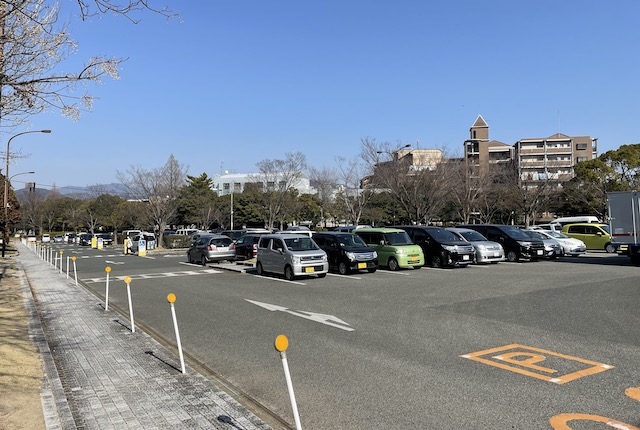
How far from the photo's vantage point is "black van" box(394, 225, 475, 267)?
18625mm

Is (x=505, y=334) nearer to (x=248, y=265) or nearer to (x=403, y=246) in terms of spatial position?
(x=403, y=246)

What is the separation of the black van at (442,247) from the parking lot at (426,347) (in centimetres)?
410

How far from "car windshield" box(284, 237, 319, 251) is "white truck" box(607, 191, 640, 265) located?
1239cm

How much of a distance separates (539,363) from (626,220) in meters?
15.7

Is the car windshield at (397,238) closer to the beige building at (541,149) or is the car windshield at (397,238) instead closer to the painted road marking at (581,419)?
the painted road marking at (581,419)

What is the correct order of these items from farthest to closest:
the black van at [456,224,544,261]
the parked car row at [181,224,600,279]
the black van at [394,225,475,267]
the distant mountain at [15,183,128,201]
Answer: the distant mountain at [15,183,128,201] < the black van at [456,224,544,261] < the black van at [394,225,475,267] < the parked car row at [181,224,600,279]

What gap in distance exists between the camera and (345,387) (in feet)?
17.8

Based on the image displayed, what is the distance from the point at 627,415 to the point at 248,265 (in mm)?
17944

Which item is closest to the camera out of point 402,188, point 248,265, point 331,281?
point 331,281

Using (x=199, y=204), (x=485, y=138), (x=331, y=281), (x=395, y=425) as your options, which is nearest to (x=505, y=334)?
(x=395, y=425)

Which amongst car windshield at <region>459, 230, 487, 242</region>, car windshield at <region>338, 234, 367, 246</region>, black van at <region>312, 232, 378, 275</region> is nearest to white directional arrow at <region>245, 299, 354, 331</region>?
black van at <region>312, 232, 378, 275</region>

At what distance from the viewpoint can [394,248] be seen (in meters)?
18.3

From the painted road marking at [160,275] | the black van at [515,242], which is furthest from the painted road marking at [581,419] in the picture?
the black van at [515,242]

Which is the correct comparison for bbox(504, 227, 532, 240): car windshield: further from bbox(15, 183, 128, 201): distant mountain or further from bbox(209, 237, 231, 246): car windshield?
bbox(15, 183, 128, 201): distant mountain
